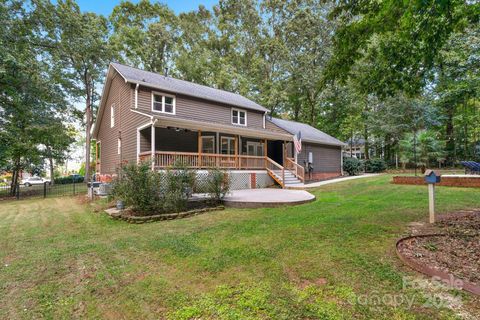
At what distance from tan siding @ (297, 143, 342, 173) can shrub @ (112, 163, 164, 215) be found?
1242cm

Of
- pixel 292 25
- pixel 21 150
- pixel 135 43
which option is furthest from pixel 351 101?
pixel 21 150

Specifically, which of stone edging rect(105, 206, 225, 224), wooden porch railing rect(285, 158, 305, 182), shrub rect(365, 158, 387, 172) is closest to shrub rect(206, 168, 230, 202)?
stone edging rect(105, 206, 225, 224)

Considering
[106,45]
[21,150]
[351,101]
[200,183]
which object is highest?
[106,45]

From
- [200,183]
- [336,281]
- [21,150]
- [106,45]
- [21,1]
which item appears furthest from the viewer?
[106,45]

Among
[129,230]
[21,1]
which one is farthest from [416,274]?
[21,1]

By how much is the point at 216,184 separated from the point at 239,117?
9.40 meters

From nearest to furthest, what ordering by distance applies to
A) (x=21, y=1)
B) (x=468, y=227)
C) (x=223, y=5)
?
(x=468, y=227), (x=21, y=1), (x=223, y=5)

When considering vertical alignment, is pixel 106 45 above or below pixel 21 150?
above

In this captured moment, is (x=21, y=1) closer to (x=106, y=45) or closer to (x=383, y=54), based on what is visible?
(x=106, y=45)

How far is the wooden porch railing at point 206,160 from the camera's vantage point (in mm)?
11180

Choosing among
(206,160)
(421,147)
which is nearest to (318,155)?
(421,147)

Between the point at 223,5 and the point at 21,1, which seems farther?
the point at 223,5

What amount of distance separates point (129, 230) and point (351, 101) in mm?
28456

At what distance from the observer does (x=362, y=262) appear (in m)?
3.50
